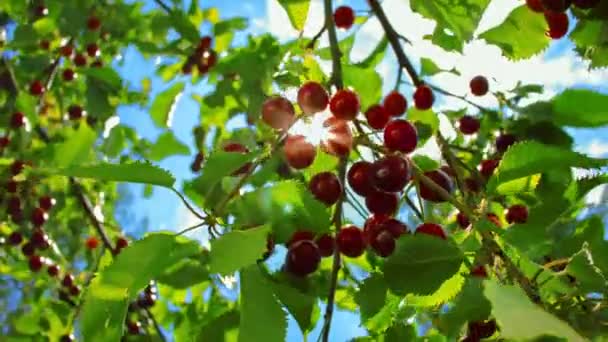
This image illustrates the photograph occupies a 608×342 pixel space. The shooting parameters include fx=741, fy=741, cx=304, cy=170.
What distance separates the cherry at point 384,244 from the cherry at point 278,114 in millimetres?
317

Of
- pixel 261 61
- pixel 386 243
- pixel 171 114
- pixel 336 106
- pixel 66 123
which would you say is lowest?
pixel 386 243

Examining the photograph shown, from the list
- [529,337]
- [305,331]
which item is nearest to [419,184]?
[305,331]

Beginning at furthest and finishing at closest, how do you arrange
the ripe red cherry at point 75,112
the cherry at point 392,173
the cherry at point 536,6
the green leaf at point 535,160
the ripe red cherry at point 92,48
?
the ripe red cherry at point 75,112 → the ripe red cherry at point 92,48 → the cherry at point 536,6 → the cherry at point 392,173 → the green leaf at point 535,160

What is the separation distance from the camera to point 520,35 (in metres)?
1.72

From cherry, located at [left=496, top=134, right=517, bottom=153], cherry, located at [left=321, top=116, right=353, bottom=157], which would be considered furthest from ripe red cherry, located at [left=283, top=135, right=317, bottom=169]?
cherry, located at [left=496, top=134, right=517, bottom=153]

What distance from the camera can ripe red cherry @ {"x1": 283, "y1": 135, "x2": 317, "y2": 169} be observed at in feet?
4.89

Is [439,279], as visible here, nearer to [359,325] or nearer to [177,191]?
[359,325]

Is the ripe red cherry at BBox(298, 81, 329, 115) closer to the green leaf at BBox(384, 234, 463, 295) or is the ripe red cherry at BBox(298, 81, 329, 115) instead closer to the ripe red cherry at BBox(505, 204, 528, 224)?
the green leaf at BBox(384, 234, 463, 295)

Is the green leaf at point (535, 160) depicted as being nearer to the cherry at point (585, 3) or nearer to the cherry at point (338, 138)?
the cherry at point (338, 138)

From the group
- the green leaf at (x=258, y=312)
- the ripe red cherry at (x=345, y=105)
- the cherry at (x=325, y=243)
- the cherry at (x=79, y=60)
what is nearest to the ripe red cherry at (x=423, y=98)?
the ripe red cherry at (x=345, y=105)

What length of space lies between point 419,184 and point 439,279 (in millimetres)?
226

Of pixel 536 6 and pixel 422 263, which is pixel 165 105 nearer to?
pixel 536 6

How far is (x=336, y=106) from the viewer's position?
1.58 meters

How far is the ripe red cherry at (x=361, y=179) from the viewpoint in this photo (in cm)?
150
